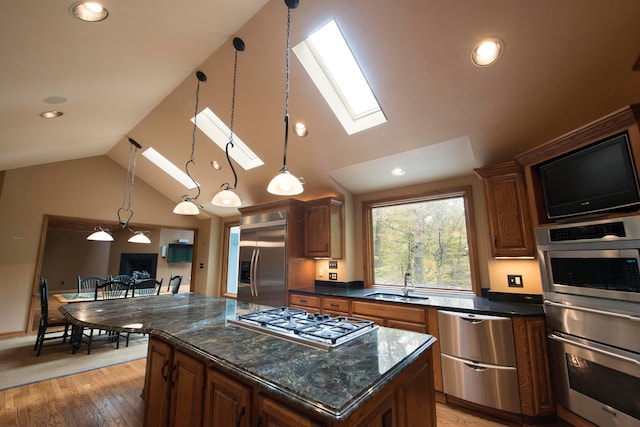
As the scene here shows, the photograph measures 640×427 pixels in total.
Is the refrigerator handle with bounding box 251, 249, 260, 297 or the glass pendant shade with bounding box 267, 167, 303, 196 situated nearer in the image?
the glass pendant shade with bounding box 267, 167, 303, 196

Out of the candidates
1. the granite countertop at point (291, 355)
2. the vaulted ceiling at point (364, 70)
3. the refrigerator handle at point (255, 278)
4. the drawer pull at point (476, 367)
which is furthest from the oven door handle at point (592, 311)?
the refrigerator handle at point (255, 278)

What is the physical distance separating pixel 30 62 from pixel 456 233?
14.2ft

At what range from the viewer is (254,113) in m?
3.17

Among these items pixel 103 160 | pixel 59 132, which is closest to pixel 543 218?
pixel 59 132

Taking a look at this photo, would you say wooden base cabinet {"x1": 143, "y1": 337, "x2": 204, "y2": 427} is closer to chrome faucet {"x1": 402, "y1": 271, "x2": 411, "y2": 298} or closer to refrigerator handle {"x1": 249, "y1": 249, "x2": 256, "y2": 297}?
refrigerator handle {"x1": 249, "y1": 249, "x2": 256, "y2": 297}

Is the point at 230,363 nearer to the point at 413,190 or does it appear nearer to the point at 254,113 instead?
the point at 254,113

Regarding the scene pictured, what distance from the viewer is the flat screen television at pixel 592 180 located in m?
1.73

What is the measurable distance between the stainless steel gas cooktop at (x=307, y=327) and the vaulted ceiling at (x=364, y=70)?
77.9 inches

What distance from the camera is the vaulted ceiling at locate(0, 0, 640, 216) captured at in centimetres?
177

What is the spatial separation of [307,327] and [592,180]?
227cm

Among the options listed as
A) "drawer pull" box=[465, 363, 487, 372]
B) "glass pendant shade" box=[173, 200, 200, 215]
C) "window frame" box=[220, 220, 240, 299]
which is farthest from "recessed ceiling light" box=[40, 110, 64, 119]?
"drawer pull" box=[465, 363, 487, 372]

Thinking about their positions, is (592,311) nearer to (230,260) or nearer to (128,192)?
(230,260)

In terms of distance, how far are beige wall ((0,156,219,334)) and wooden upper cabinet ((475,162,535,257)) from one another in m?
6.55

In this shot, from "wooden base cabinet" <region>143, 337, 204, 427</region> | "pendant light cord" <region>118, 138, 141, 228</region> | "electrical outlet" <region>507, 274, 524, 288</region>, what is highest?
"pendant light cord" <region>118, 138, 141, 228</region>
